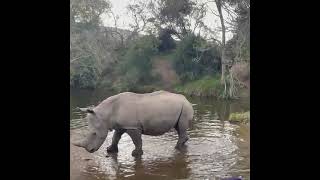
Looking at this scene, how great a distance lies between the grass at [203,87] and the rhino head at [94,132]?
48.0 ft

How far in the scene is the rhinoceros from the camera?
344 inches

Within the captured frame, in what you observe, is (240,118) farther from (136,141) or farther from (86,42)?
(86,42)

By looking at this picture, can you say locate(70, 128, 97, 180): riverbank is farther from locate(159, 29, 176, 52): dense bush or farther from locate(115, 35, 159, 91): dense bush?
locate(159, 29, 176, 52): dense bush

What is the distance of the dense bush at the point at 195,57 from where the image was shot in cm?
2576

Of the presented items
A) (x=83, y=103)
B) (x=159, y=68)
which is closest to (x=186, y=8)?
(x=159, y=68)

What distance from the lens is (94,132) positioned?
28.5 feet

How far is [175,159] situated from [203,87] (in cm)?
1586

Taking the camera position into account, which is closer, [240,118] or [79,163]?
[79,163]

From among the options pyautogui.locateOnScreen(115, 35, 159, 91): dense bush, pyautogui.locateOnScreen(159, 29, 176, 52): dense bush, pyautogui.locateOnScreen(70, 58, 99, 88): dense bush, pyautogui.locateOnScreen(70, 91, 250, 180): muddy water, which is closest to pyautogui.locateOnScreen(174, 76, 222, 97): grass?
pyautogui.locateOnScreen(115, 35, 159, 91): dense bush

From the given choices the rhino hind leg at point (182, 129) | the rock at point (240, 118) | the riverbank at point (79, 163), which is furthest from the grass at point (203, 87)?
the riverbank at point (79, 163)

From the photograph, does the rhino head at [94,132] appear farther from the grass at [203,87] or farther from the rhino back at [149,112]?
the grass at [203,87]

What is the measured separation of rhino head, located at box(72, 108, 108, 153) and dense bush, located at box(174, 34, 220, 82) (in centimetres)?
1714

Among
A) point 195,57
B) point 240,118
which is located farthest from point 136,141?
point 195,57
